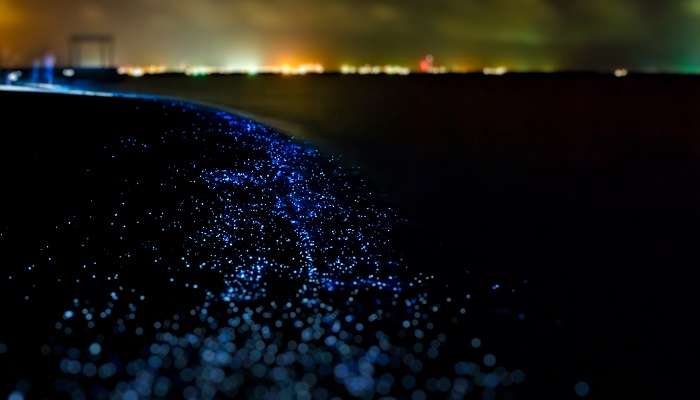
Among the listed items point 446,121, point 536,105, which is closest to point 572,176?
point 446,121

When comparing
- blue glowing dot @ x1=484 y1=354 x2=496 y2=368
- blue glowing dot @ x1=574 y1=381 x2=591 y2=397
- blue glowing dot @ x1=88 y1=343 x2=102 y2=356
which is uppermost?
blue glowing dot @ x1=574 y1=381 x2=591 y2=397

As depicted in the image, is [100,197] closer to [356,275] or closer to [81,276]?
[81,276]

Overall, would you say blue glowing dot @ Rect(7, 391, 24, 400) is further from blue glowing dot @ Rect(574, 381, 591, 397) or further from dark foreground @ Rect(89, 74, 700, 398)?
blue glowing dot @ Rect(574, 381, 591, 397)

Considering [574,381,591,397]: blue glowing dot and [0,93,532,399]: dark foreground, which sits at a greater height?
[574,381,591,397]: blue glowing dot

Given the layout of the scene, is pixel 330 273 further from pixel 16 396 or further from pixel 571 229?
pixel 571 229

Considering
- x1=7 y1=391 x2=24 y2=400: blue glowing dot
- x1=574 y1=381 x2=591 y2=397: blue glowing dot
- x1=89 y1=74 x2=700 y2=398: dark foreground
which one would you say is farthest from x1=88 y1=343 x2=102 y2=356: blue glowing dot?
x1=574 y1=381 x2=591 y2=397: blue glowing dot

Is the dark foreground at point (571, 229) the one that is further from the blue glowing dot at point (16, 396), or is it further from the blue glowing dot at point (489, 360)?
the blue glowing dot at point (16, 396)

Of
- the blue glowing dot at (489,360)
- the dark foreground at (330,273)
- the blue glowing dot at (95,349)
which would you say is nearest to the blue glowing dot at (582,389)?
the dark foreground at (330,273)

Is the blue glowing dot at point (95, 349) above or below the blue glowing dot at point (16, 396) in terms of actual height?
above
